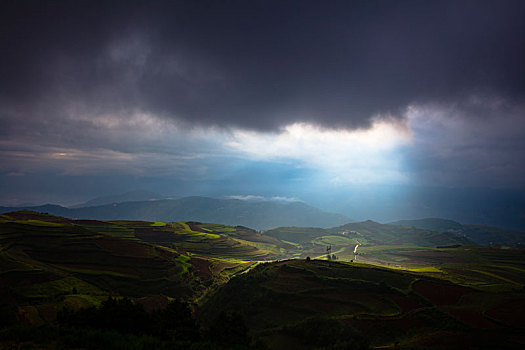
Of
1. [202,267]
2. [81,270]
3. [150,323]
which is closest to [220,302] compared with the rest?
[202,267]

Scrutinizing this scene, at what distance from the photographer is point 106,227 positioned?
186 m

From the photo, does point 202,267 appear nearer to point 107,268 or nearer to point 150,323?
point 107,268

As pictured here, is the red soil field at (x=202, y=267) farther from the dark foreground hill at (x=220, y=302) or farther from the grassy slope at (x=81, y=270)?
the dark foreground hill at (x=220, y=302)

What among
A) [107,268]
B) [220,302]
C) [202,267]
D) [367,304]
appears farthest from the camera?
[202,267]

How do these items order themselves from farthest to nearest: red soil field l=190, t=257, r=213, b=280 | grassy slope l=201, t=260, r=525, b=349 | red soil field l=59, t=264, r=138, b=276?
red soil field l=190, t=257, r=213, b=280, red soil field l=59, t=264, r=138, b=276, grassy slope l=201, t=260, r=525, b=349

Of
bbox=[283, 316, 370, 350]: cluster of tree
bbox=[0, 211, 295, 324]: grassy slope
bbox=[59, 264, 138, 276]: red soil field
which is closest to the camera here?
bbox=[283, 316, 370, 350]: cluster of tree

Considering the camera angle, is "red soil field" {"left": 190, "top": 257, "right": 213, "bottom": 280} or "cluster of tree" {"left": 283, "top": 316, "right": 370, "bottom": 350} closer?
"cluster of tree" {"left": 283, "top": 316, "right": 370, "bottom": 350}

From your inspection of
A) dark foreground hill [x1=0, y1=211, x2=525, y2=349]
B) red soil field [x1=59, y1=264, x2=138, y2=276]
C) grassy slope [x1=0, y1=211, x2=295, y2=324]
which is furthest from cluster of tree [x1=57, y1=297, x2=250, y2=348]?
red soil field [x1=59, y1=264, x2=138, y2=276]

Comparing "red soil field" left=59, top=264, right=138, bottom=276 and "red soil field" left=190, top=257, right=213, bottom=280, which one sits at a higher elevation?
"red soil field" left=59, top=264, right=138, bottom=276

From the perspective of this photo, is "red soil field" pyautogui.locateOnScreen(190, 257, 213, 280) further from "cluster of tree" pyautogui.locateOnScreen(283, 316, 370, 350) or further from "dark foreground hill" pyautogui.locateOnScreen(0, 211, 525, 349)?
"cluster of tree" pyautogui.locateOnScreen(283, 316, 370, 350)

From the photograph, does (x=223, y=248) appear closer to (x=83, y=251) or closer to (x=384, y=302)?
(x=83, y=251)

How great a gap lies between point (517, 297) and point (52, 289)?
398ft

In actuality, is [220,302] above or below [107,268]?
below

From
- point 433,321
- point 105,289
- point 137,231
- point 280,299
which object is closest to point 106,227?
point 137,231
